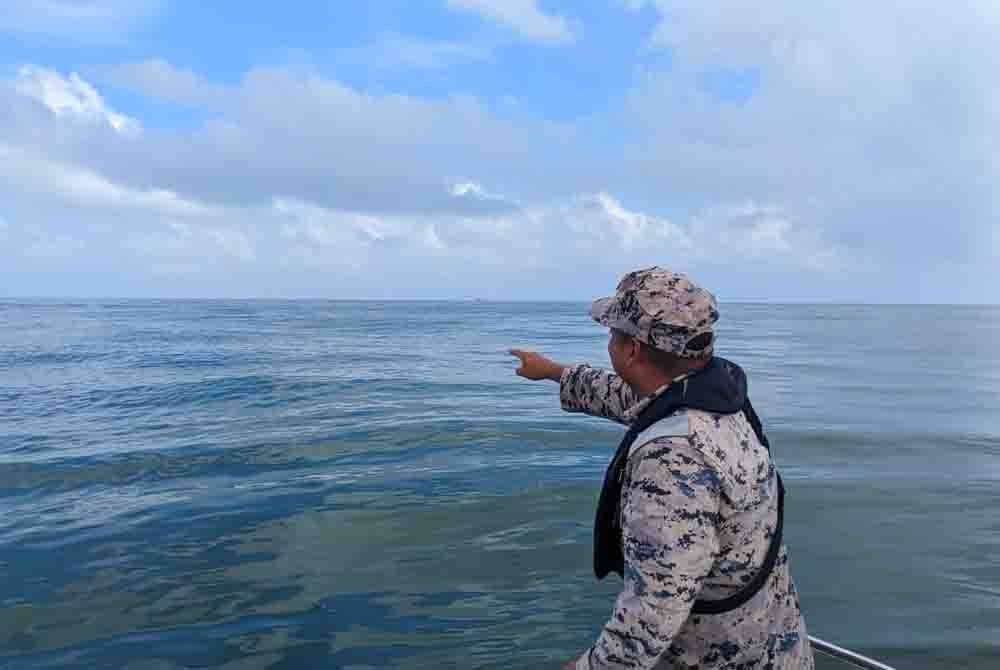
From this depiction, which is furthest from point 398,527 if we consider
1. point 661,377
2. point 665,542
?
point 665,542

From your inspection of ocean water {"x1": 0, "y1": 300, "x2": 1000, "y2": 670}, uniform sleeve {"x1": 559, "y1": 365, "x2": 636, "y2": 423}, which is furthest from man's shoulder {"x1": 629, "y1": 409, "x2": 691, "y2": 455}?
ocean water {"x1": 0, "y1": 300, "x2": 1000, "y2": 670}

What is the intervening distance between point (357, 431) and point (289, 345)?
92.0ft

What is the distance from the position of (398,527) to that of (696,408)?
7626 millimetres

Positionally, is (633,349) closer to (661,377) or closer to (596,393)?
(661,377)

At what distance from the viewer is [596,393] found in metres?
4.21

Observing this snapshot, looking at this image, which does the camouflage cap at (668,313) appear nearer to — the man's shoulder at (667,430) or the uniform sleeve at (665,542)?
the man's shoulder at (667,430)

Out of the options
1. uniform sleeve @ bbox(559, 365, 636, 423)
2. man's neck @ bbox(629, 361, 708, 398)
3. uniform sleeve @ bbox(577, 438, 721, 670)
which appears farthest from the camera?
uniform sleeve @ bbox(559, 365, 636, 423)

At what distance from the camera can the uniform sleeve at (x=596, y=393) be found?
4.08m

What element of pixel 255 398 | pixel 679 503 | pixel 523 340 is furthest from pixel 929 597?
pixel 523 340

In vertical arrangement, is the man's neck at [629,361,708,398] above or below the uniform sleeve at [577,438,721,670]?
above

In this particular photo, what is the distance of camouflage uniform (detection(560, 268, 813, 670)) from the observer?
2.60 m

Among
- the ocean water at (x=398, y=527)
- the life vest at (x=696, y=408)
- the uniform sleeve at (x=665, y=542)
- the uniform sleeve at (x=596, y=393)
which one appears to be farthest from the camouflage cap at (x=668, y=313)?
the ocean water at (x=398, y=527)

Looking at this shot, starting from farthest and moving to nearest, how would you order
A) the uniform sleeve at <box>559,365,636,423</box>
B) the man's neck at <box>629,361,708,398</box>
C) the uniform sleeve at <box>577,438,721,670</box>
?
1. the uniform sleeve at <box>559,365,636,423</box>
2. the man's neck at <box>629,361,708,398</box>
3. the uniform sleeve at <box>577,438,721,670</box>

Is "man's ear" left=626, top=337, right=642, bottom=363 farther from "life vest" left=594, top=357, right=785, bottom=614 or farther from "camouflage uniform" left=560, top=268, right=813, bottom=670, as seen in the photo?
"life vest" left=594, top=357, right=785, bottom=614
